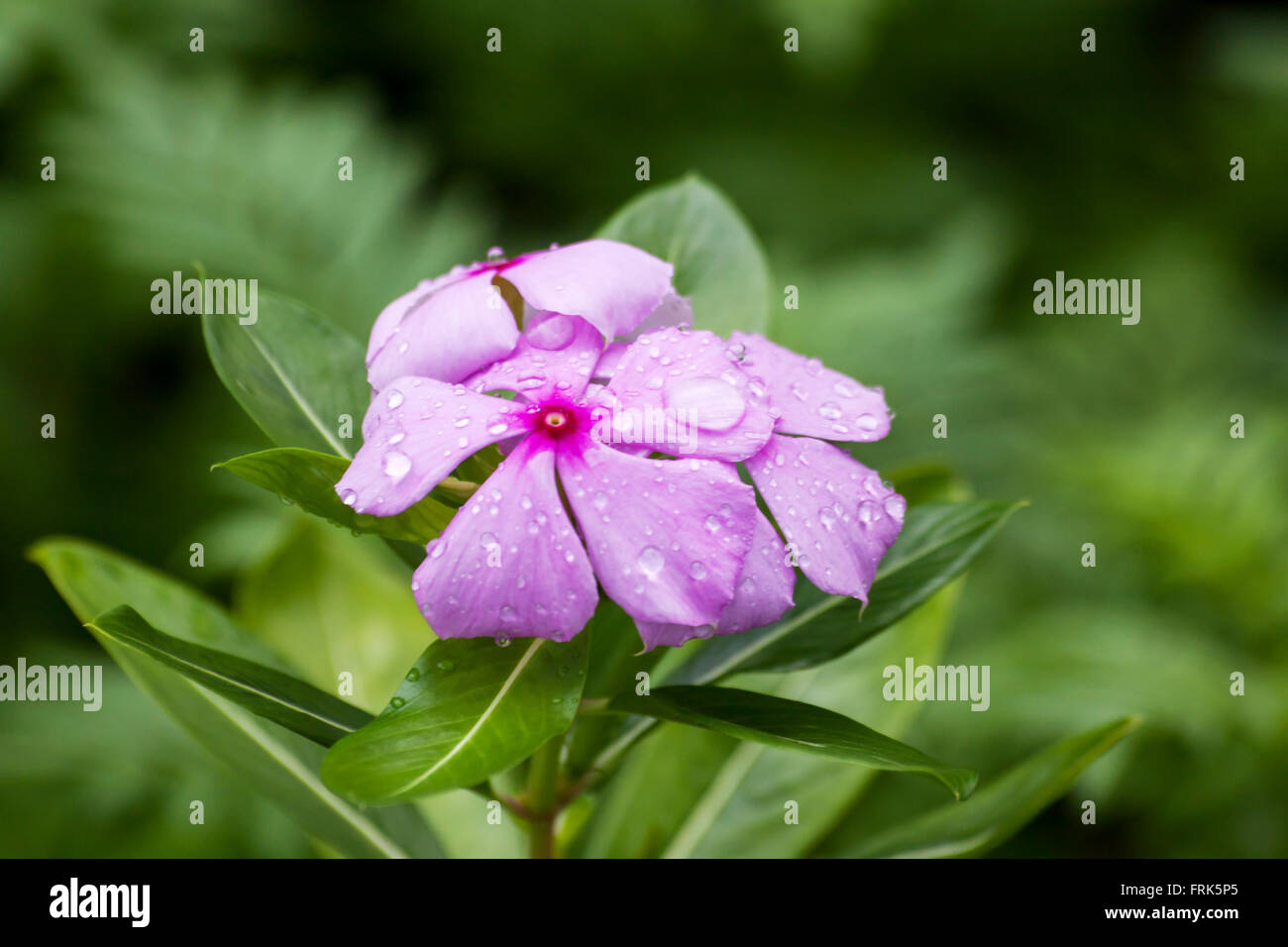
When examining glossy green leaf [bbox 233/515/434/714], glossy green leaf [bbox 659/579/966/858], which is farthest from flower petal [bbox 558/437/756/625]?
glossy green leaf [bbox 233/515/434/714]

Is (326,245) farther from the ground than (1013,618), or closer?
farther from the ground

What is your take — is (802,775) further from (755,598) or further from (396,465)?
(396,465)

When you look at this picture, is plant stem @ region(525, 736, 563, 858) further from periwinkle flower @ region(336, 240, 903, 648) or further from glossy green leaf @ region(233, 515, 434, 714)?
glossy green leaf @ region(233, 515, 434, 714)

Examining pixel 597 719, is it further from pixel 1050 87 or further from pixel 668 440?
pixel 1050 87

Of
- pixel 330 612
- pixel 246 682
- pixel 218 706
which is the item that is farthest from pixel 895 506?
pixel 330 612

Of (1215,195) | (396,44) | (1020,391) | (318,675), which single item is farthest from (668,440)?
(1215,195)

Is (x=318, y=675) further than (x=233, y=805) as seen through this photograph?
No
